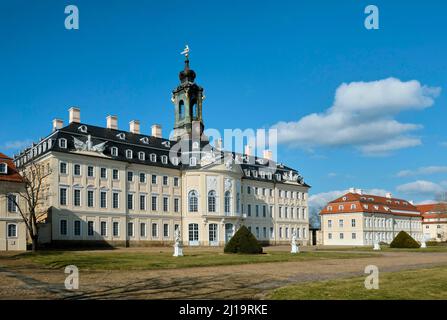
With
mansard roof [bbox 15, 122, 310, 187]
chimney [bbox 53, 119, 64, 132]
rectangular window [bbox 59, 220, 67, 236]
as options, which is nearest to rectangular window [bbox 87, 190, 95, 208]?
rectangular window [bbox 59, 220, 67, 236]

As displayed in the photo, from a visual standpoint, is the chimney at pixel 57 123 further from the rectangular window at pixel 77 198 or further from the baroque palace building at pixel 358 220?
the baroque palace building at pixel 358 220

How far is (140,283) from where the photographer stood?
14.9 meters

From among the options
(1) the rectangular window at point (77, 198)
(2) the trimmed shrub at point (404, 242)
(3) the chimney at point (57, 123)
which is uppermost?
(3) the chimney at point (57, 123)

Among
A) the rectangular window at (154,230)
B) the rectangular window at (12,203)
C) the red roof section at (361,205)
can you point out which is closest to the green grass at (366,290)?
the rectangular window at (12,203)

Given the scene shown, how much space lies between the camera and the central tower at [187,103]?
65.6 m

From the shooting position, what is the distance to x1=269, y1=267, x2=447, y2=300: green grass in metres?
11.7

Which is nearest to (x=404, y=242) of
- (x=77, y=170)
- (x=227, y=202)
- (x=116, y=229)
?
(x=227, y=202)

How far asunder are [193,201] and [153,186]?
5.32 metres

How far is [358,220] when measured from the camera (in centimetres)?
7838

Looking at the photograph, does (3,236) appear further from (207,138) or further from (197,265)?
(207,138)

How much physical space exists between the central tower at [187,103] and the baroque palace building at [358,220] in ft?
99.4

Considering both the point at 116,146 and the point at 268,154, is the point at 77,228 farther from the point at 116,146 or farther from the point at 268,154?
the point at 268,154

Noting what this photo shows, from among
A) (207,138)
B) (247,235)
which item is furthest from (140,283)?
(207,138)
